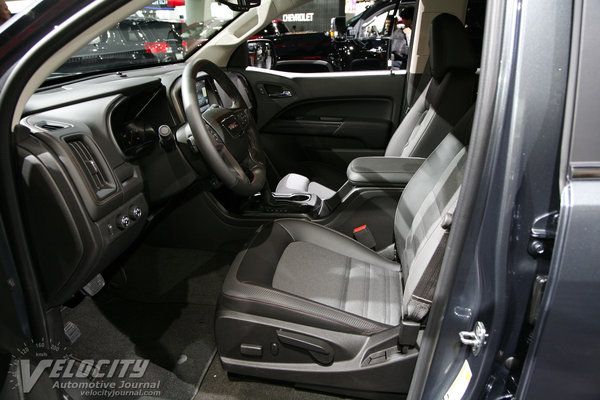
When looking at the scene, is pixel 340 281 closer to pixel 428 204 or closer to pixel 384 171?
pixel 428 204

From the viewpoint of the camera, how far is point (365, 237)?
184cm

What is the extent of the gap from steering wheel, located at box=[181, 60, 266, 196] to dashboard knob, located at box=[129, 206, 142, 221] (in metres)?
0.32

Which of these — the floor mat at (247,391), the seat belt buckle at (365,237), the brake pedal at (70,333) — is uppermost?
the seat belt buckle at (365,237)

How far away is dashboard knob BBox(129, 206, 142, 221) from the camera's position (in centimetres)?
140

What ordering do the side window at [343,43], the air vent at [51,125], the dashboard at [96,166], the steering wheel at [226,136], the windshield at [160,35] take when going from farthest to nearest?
1. the side window at [343,43]
2. the windshield at [160,35]
3. the steering wheel at [226,136]
4. the air vent at [51,125]
5. the dashboard at [96,166]

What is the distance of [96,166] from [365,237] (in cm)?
111

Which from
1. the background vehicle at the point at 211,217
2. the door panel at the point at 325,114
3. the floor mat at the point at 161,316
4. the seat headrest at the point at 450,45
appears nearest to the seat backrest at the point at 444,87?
the seat headrest at the point at 450,45

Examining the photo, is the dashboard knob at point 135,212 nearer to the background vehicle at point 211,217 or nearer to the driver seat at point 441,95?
the background vehicle at point 211,217

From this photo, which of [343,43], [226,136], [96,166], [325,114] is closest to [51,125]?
[96,166]

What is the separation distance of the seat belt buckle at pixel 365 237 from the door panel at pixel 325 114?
0.87 metres

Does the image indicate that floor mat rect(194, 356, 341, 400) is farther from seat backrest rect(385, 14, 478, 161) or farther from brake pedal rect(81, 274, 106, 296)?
seat backrest rect(385, 14, 478, 161)

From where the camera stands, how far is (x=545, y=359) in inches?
30.2

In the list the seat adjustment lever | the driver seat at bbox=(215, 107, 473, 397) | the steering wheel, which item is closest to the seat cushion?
the driver seat at bbox=(215, 107, 473, 397)

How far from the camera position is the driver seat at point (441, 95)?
61.6 inches
